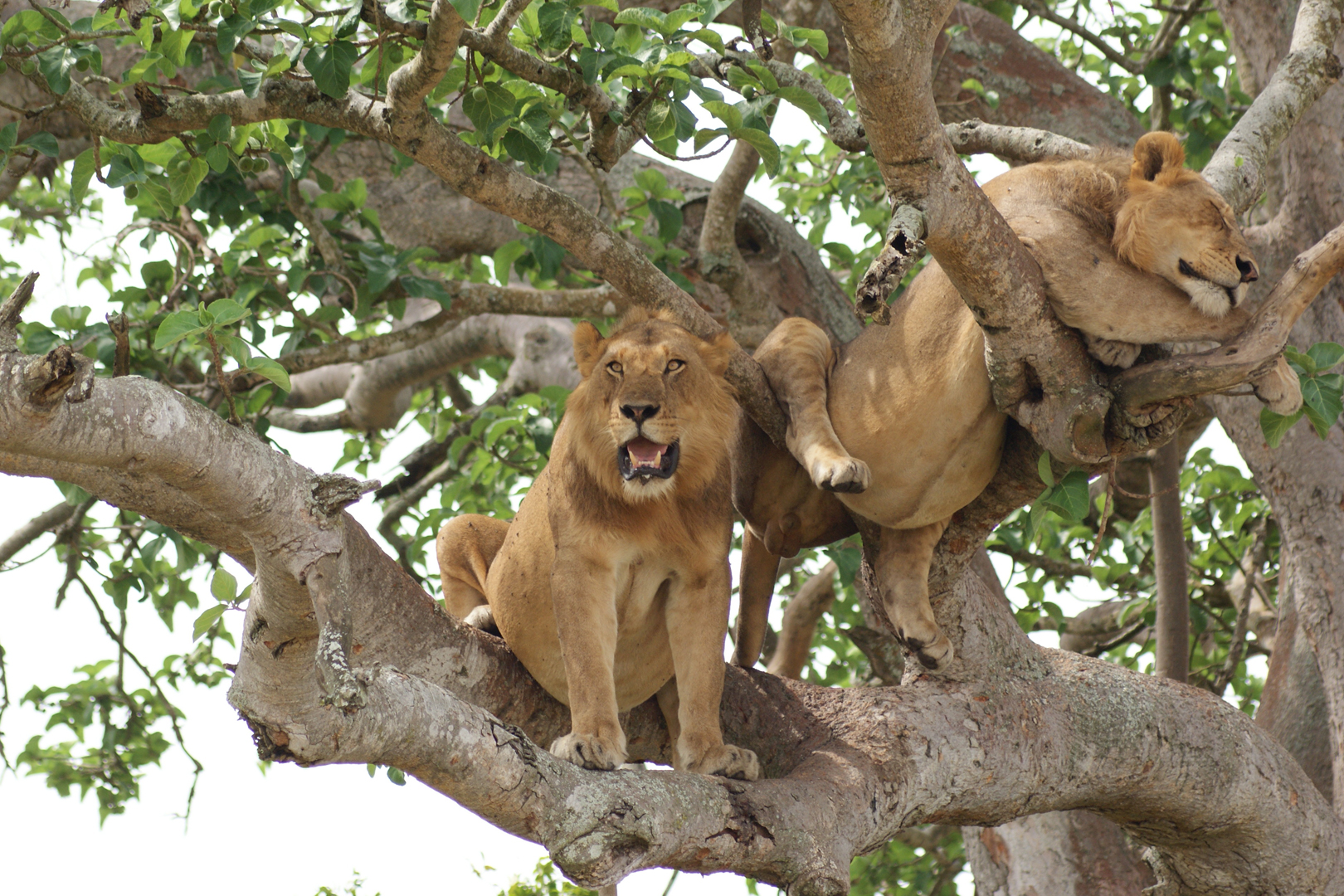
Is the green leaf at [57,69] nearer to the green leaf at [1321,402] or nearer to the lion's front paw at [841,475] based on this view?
the lion's front paw at [841,475]

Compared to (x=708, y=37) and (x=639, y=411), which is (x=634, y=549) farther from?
(x=708, y=37)

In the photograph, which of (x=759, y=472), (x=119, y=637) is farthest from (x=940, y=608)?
(x=119, y=637)

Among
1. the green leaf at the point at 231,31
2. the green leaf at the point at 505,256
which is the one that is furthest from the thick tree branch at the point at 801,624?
the green leaf at the point at 231,31

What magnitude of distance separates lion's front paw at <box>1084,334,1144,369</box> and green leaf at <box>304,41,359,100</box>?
84.7 inches

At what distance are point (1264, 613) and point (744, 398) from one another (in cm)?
380

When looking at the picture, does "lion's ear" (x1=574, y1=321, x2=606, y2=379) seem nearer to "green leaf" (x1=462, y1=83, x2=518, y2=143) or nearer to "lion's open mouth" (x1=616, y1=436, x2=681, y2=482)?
"lion's open mouth" (x1=616, y1=436, x2=681, y2=482)

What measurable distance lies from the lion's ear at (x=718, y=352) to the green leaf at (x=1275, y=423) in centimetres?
150

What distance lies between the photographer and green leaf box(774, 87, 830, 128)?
3609 millimetres

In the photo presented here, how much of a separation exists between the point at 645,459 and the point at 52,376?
5.78 ft

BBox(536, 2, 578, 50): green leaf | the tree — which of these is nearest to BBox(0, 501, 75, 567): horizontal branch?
the tree

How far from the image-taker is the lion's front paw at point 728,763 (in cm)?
339

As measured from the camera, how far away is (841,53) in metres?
5.81

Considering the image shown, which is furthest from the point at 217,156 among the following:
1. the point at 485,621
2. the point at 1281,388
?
the point at 1281,388

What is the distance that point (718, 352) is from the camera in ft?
12.2
